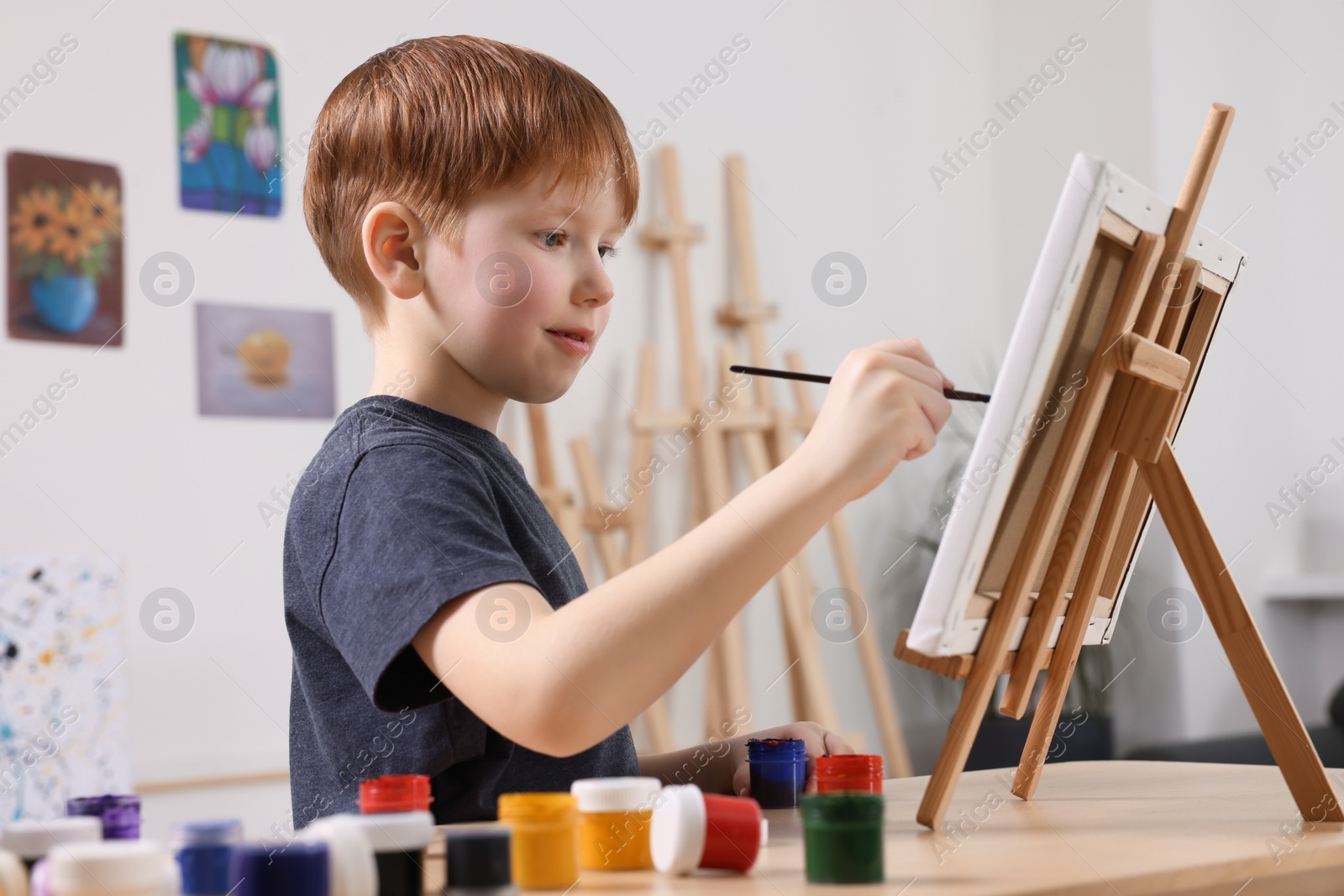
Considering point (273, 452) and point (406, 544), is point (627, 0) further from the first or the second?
point (406, 544)

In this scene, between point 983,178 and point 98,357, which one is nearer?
point 98,357

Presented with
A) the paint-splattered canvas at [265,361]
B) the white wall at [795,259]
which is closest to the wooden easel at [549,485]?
the white wall at [795,259]

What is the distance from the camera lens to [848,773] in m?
0.81

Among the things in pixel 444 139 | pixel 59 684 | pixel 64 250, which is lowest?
pixel 59 684

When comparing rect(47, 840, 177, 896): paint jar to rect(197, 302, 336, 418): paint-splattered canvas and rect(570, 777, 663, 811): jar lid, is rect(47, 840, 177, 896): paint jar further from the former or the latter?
rect(197, 302, 336, 418): paint-splattered canvas

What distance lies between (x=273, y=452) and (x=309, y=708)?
1.67 metres

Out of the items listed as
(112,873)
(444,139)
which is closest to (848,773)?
(112,873)

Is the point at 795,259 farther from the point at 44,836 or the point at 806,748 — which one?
the point at 44,836

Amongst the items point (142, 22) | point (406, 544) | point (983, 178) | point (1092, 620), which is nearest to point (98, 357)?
point (142, 22)

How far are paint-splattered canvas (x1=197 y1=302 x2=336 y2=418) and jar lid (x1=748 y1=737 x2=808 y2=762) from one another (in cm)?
181

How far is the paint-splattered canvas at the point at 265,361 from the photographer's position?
245 cm

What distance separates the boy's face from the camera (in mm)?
931

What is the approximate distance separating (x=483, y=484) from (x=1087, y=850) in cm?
47

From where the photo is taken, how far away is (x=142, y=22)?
2432mm
